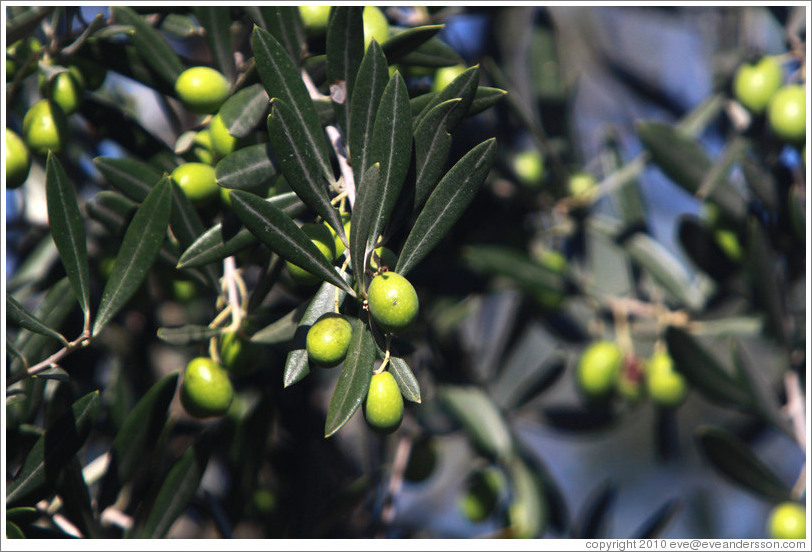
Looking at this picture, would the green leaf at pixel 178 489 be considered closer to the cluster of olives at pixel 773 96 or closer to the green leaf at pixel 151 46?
the green leaf at pixel 151 46

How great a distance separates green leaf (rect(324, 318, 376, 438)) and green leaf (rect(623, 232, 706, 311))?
1292mm

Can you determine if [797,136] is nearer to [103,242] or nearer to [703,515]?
[103,242]

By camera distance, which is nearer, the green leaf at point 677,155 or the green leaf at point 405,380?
the green leaf at point 405,380

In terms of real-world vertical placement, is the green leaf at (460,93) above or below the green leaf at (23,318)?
above

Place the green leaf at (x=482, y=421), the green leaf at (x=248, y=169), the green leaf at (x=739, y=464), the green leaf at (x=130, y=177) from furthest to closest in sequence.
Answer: the green leaf at (x=482, y=421) < the green leaf at (x=739, y=464) < the green leaf at (x=130, y=177) < the green leaf at (x=248, y=169)

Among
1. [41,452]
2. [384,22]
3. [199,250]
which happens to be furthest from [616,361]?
[41,452]

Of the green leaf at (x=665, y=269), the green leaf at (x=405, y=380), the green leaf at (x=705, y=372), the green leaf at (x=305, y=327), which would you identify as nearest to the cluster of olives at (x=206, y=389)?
the green leaf at (x=305, y=327)

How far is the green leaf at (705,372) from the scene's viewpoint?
1578 mm

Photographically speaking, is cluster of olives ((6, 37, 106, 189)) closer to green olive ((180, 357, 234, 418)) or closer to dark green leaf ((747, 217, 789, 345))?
green olive ((180, 357, 234, 418))

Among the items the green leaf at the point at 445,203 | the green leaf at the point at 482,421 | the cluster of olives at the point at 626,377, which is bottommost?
the cluster of olives at the point at 626,377

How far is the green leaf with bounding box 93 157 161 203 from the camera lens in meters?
1.09

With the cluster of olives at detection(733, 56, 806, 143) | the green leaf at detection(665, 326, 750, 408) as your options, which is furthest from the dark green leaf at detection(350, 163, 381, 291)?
the cluster of olives at detection(733, 56, 806, 143)

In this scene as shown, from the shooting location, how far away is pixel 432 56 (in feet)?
3.89

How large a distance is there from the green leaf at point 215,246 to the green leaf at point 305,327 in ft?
0.50
